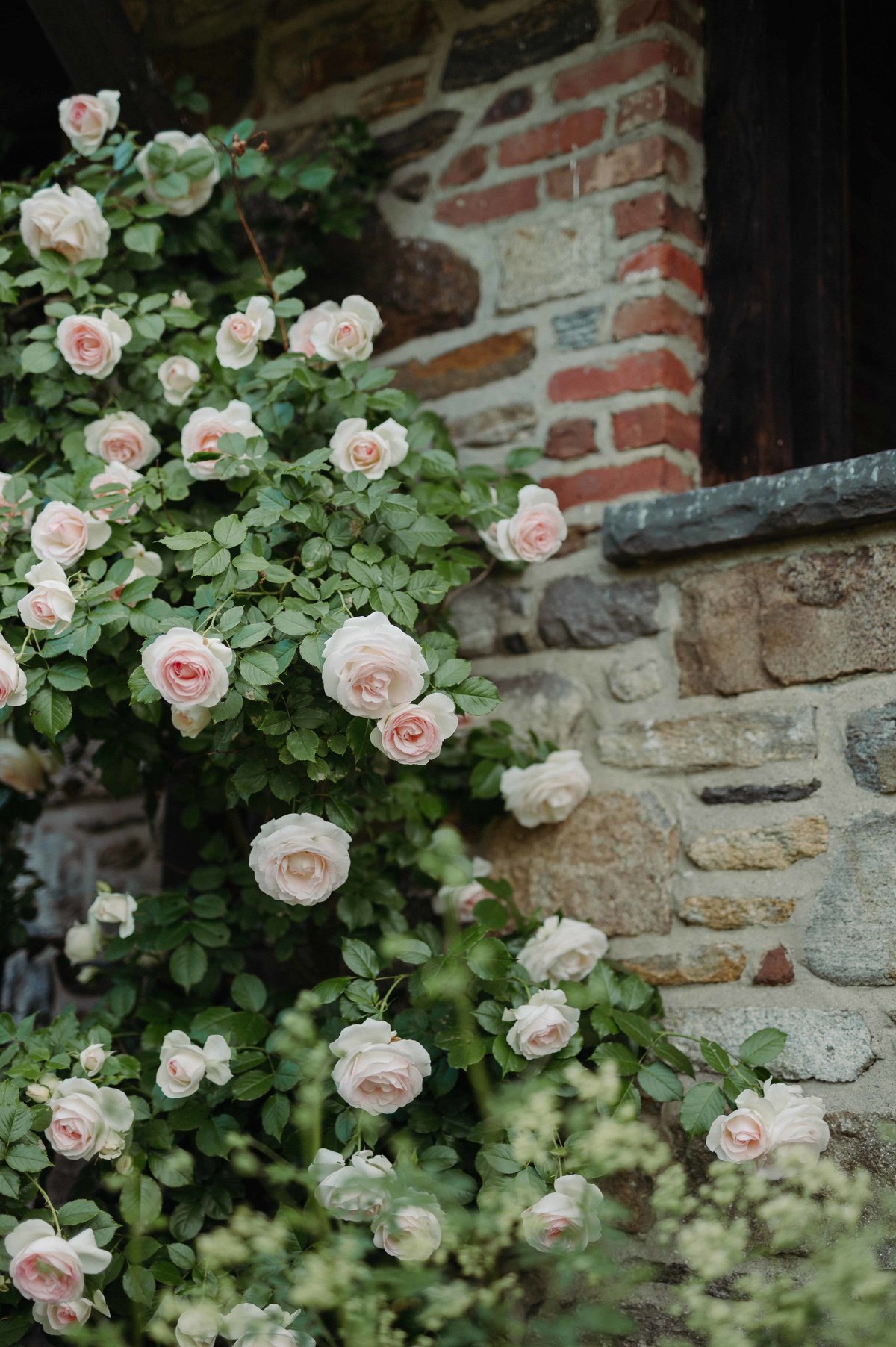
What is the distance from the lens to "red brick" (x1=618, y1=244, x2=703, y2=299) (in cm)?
238

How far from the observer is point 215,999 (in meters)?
2.55

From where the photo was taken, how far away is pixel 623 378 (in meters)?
2.40

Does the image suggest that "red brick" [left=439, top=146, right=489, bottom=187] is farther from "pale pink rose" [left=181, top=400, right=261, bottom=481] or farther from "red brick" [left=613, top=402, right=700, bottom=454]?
"pale pink rose" [left=181, top=400, right=261, bottom=481]

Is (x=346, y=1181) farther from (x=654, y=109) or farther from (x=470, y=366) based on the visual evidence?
(x=654, y=109)

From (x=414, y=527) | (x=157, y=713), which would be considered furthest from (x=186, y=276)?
(x=157, y=713)

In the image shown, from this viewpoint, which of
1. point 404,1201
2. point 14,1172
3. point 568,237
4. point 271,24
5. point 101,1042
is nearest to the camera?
point 404,1201

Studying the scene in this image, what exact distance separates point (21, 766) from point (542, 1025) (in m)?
1.28

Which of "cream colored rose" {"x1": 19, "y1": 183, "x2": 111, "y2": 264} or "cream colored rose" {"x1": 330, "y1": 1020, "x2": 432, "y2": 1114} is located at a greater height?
"cream colored rose" {"x1": 19, "y1": 183, "x2": 111, "y2": 264}

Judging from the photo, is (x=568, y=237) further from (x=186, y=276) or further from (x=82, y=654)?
(x=82, y=654)

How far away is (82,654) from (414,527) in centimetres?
58

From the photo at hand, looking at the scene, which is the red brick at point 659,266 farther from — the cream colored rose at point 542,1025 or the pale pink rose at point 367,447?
the cream colored rose at point 542,1025

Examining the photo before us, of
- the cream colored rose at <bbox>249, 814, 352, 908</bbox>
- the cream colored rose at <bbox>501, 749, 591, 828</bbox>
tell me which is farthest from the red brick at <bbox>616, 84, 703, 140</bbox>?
the cream colored rose at <bbox>249, 814, 352, 908</bbox>

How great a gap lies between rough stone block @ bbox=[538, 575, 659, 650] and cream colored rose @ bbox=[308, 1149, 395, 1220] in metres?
0.98

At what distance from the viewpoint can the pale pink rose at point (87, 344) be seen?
2.23 metres
